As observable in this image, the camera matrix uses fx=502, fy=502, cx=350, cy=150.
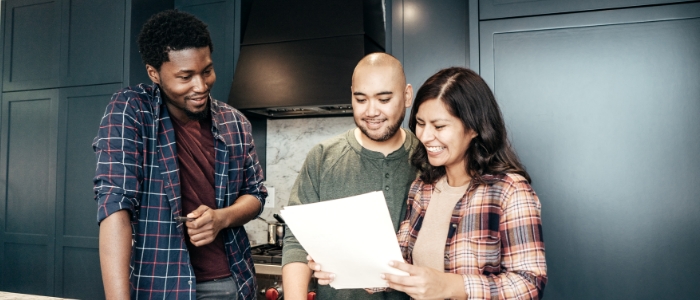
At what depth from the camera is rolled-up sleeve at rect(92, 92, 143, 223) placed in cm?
120

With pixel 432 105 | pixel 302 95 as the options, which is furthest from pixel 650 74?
pixel 302 95

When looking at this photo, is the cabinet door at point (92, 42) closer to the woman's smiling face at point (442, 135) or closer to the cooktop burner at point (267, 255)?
the cooktop burner at point (267, 255)

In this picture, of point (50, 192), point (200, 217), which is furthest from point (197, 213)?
point (50, 192)

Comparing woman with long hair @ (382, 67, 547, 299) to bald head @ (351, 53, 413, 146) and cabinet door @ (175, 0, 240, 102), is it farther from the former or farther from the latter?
cabinet door @ (175, 0, 240, 102)

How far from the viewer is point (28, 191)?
292cm

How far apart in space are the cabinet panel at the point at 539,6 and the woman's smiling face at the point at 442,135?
3.52 feet

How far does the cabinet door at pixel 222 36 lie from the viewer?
2840 millimetres

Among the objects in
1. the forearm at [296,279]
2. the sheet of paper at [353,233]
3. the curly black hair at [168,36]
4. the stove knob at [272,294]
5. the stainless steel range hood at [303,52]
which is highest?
the stainless steel range hood at [303,52]

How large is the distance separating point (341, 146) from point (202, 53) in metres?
0.47

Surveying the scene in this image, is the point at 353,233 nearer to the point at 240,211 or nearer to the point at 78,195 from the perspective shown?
the point at 240,211

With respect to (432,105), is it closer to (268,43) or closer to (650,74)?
(650,74)

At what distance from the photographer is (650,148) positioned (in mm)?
1879

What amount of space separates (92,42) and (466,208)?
2.48 meters

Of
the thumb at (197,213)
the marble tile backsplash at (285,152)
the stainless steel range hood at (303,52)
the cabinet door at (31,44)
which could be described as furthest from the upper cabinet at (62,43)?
the thumb at (197,213)
